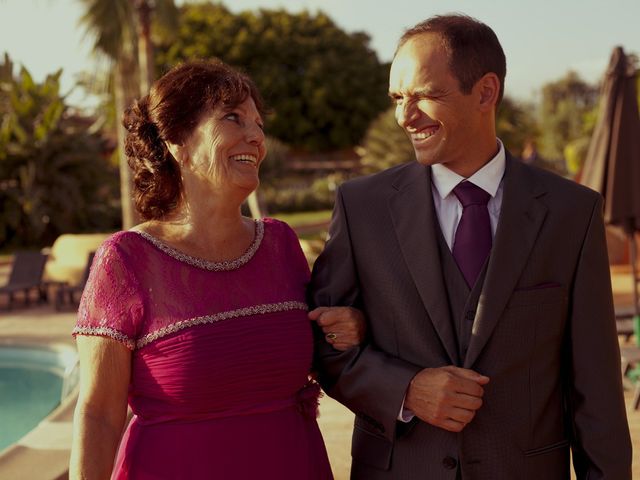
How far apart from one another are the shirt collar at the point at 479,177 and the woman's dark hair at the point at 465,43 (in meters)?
0.22

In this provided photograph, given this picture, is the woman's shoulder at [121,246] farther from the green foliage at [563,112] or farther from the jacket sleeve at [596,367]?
the green foliage at [563,112]

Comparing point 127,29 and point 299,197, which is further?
point 299,197

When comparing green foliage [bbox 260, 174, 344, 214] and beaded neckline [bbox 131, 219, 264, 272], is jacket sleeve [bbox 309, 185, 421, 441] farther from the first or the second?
green foliage [bbox 260, 174, 344, 214]

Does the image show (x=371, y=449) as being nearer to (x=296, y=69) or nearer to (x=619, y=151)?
(x=619, y=151)

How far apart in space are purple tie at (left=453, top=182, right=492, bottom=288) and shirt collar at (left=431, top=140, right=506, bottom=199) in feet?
0.16

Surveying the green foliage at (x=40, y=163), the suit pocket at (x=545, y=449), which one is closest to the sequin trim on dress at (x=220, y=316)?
the suit pocket at (x=545, y=449)

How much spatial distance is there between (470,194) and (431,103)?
0.87 ft

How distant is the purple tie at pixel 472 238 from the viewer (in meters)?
2.22

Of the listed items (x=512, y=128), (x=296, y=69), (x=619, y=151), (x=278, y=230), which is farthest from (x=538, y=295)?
(x=296, y=69)

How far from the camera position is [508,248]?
86.5 inches

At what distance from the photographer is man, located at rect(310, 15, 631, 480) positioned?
218cm

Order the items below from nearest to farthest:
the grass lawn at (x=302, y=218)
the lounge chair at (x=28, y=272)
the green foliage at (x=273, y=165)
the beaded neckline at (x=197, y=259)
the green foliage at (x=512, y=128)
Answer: the beaded neckline at (x=197, y=259)
the lounge chair at (x=28, y=272)
the grass lawn at (x=302, y=218)
the green foliage at (x=273, y=165)
the green foliage at (x=512, y=128)

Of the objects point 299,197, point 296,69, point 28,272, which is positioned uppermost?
point 296,69

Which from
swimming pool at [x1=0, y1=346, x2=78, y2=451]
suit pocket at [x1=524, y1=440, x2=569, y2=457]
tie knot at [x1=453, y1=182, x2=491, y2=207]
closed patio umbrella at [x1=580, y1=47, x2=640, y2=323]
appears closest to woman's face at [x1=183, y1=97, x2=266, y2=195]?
tie knot at [x1=453, y1=182, x2=491, y2=207]
